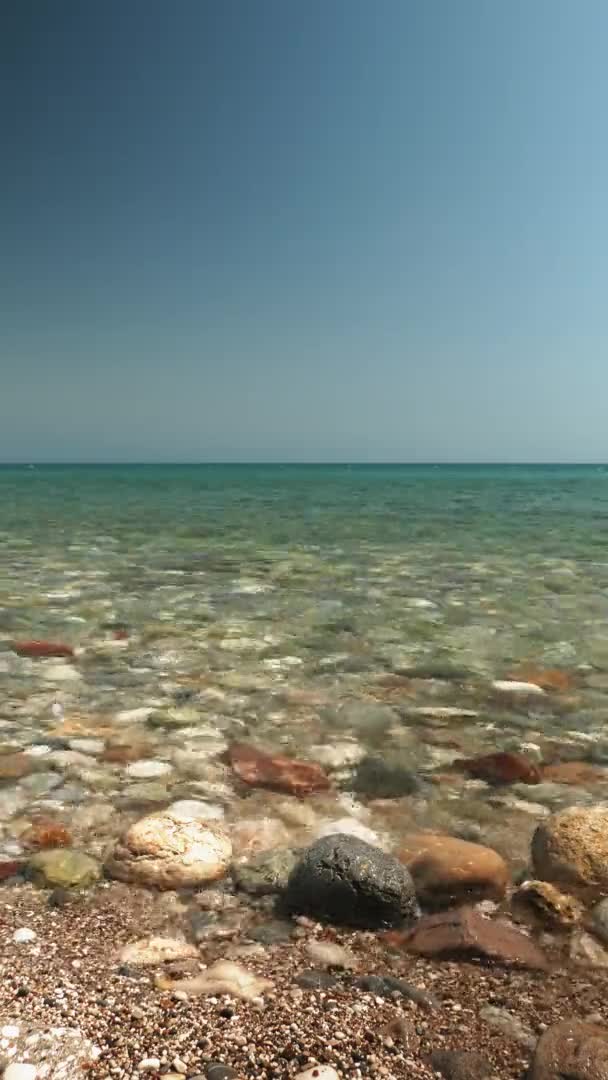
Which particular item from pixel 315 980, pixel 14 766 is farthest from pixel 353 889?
pixel 14 766

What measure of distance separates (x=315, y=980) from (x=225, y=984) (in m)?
0.33

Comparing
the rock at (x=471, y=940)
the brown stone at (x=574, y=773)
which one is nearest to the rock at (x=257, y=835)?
the rock at (x=471, y=940)

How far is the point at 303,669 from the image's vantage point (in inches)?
275

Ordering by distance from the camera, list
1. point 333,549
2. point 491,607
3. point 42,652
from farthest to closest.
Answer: point 333,549, point 491,607, point 42,652

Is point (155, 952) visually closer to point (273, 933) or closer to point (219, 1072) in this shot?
point (273, 933)

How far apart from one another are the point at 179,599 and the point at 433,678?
469cm

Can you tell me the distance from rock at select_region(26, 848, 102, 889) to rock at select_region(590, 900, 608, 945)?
7.31 feet

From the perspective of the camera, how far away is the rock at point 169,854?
3404mm

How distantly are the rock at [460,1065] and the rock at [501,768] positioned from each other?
240cm

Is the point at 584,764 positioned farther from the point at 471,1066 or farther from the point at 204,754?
the point at 471,1066

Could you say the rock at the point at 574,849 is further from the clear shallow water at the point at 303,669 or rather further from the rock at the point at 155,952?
the rock at the point at 155,952

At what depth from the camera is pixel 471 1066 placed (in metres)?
2.24

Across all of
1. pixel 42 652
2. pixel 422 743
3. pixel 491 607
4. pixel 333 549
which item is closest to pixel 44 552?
pixel 333 549

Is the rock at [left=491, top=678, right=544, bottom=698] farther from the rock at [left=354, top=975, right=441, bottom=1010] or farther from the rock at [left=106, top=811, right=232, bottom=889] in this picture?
the rock at [left=354, top=975, right=441, bottom=1010]
